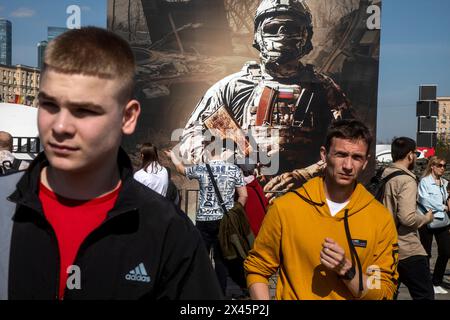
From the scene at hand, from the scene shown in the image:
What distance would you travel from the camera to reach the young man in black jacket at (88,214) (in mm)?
1586

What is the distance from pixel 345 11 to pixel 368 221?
467 inches

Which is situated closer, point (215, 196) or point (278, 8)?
point (215, 196)

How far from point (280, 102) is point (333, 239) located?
1099cm

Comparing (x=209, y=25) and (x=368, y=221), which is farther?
(x=209, y=25)

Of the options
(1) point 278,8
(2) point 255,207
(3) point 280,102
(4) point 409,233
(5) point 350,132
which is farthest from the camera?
(1) point 278,8

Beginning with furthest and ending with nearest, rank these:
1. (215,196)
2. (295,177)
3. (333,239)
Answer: (295,177) < (215,196) < (333,239)

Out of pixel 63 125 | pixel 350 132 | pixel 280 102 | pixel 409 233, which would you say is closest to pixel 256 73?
pixel 280 102

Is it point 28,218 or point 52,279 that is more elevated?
point 28,218

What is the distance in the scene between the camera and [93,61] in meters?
1.62

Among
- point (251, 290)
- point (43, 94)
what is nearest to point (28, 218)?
point (43, 94)

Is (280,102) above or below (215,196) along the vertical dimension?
above

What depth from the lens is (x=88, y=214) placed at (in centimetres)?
169

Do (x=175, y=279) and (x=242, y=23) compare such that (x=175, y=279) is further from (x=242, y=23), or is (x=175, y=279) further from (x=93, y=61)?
(x=242, y=23)

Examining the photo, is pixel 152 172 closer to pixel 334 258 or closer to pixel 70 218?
pixel 334 258
